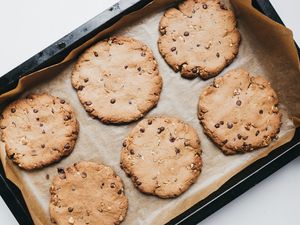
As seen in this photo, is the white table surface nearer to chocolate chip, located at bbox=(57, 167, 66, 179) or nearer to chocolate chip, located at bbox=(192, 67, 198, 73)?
chocolate chip, located at bbox=(57, 167, 66, 179)

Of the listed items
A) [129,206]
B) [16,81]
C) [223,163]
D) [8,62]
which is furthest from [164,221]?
[8,62]

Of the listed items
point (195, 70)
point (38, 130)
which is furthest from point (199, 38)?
point (38, 130)

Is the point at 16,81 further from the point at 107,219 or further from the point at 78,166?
the point at 107,219

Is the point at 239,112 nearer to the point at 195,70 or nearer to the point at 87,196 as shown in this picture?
the point at 195,70

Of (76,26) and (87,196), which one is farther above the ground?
(76,26)

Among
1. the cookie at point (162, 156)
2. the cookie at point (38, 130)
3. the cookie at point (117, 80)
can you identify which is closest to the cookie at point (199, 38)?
the cookie at point (117, 80)

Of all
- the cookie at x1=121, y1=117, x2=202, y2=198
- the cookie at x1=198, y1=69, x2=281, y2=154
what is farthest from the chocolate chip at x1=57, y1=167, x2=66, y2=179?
the cookie at x1=198, y1=69, x2=281, y2=154
